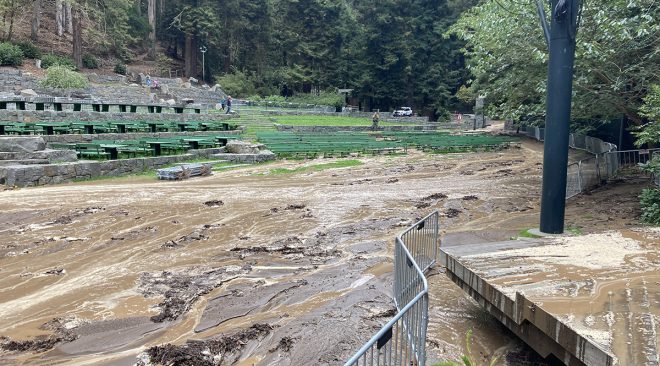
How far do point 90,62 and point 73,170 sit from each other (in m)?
39.9

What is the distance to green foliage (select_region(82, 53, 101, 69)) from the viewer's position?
52.4 metres

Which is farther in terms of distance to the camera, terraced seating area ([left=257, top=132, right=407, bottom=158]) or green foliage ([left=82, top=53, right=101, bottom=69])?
green foliage ([left=82, top=53, right=101, bottom=69])

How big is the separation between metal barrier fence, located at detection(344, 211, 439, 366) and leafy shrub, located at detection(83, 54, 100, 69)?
5307cm

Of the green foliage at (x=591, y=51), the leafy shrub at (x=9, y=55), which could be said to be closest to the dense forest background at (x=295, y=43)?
the leafy shrub at (x=9, y=55)

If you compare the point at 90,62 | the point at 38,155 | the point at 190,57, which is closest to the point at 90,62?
the point at 90,62

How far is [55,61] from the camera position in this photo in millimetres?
45438

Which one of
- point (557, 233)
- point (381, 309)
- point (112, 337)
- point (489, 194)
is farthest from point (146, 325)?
point (489, 194)

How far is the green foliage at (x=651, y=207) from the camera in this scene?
35.6 ft

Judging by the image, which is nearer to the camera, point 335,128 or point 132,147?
point 132,147

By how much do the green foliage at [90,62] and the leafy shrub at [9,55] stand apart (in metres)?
9.73

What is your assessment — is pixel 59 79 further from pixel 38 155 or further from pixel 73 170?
pixel 73 170

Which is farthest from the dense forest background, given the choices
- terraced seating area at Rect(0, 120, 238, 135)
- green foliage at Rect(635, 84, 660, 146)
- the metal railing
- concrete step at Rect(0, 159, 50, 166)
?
green foliage at Rect(635, 84, 660, 146)

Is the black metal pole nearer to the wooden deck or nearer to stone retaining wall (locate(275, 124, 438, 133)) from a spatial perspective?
the wooden deck

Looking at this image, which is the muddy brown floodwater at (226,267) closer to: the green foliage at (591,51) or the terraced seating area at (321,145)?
the green foliage at (591,51)
